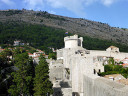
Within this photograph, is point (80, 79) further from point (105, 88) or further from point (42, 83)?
point (105, 88)

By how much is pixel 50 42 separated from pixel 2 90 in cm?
5902

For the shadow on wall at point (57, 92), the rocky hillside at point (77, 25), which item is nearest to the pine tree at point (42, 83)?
the shadow on wall at point (57, 92)

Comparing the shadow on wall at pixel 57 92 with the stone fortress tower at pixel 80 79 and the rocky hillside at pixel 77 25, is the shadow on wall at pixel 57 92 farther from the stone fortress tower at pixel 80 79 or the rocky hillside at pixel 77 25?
the rocky hillside at pixel 77 25

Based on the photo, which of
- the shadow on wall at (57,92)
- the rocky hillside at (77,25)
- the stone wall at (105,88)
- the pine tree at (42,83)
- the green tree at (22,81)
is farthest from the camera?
the rocky hillside at (77,25)

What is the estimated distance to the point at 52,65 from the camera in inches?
923

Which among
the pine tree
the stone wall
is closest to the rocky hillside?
the pine tree

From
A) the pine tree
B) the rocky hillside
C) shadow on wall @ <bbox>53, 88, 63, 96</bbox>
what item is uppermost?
the rocky hillside

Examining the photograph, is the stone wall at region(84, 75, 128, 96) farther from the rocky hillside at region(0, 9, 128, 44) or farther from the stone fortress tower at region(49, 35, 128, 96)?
the rocky hillside at region(0, 9, 128, 44)

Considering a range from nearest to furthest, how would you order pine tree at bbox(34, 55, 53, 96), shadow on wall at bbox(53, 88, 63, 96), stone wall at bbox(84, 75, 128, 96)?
1. stone wall at bbox(84, 75, 128, 96)
2. pine tree at bbox(34, 55, 53, 96)
3. shadow on wall at bbox(53, 88, 63, 96)

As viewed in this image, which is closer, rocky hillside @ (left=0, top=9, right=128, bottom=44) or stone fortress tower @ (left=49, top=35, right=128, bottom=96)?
stone fortress tower @ (left=49, top=35, right=128, bottom=96)

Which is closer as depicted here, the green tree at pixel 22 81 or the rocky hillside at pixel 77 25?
the green tree at pixel 22 81

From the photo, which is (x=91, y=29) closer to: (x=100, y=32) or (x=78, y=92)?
(x=100, y=32)

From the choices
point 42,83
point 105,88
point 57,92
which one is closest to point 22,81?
point 42,83

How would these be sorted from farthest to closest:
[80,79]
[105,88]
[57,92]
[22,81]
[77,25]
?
[77,25] → [80,79] → [22,81] → [57,92] → [105,88]
